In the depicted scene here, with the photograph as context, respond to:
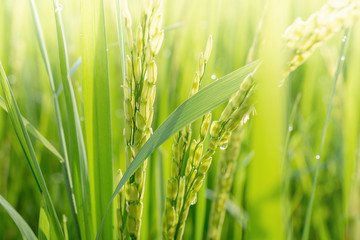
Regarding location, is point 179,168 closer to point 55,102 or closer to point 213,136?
point 213,136

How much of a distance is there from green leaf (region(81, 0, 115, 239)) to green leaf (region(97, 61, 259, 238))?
0.22ft

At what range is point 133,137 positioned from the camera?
16.7 inches

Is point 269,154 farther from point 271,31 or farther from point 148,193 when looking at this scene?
point 148,193

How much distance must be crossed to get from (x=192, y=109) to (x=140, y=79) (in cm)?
7

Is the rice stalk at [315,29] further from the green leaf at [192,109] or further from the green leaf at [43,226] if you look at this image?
the green leaf at [43,226]

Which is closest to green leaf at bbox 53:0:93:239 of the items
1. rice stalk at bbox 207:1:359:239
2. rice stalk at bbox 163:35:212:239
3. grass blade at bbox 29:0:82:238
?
grass blade at bbox 29:0:82:238

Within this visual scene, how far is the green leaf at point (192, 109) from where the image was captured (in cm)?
42

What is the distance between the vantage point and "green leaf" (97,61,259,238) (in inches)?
16.5

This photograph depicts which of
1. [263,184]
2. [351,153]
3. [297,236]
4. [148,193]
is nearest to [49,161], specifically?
[148,193]

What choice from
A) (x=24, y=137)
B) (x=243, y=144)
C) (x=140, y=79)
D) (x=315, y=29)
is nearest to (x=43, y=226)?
(x=24, y=137)

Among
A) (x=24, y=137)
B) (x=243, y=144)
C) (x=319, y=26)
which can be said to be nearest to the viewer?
(x=319, y=26)

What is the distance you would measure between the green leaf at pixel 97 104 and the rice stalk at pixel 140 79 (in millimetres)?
69

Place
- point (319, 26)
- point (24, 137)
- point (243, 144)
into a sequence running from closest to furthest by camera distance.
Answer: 1. point (319, 26)
2. point (24, 137)
3. point (243, 144)

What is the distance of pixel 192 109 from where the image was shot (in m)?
0.43
